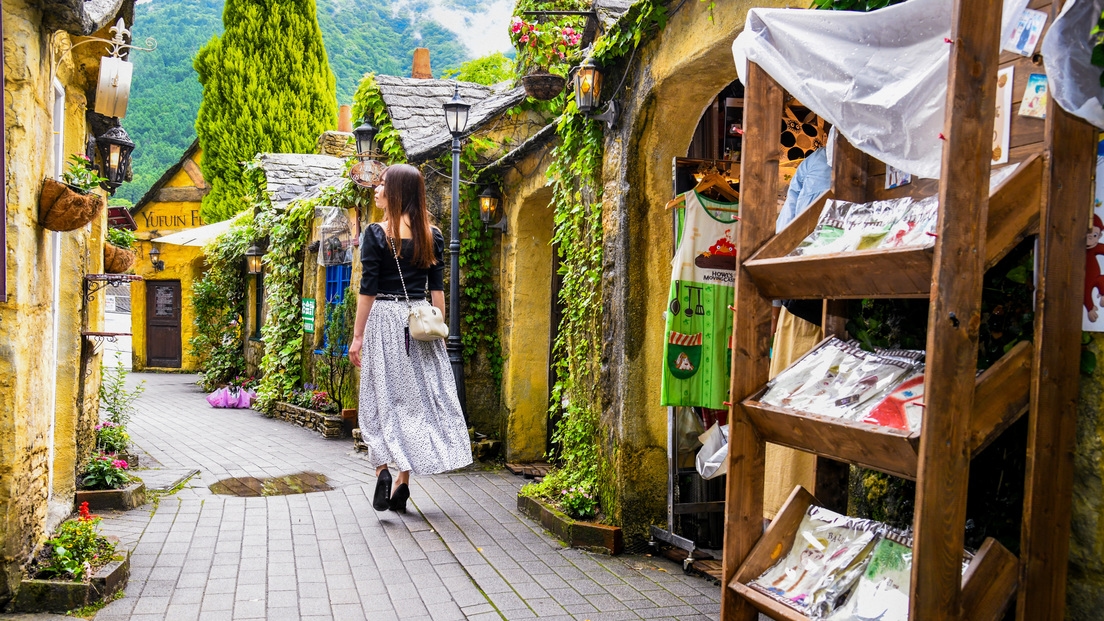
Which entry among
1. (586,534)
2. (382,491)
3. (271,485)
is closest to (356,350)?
(382,491)

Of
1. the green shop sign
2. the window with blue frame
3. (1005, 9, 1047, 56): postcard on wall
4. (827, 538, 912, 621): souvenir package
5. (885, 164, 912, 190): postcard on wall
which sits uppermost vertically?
(1005, 9, 1047, 56): postcard on wall

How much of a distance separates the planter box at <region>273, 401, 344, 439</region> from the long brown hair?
4644mm

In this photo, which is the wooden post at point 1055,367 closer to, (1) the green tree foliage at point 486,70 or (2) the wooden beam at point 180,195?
(1) the green tree foliage at point 486,70

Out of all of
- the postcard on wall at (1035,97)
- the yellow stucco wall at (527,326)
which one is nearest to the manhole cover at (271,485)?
the yellow stucco wall at (527,326)

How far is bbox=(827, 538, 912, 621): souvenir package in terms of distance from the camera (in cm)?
231

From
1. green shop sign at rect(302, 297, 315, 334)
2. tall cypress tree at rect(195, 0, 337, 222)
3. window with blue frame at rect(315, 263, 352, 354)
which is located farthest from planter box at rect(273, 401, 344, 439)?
tall cypress tree at rect(195, 0, 337, 222)

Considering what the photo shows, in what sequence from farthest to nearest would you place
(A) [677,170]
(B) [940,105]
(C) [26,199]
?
(A) [677,170]
(C) [26,199]
(B) [940,105]

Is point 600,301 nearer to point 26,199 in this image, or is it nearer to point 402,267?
point 402,267

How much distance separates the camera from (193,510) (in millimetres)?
5676

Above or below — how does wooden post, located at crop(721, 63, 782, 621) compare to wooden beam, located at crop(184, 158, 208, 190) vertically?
below

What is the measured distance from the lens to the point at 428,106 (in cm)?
994

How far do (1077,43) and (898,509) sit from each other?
1500mm

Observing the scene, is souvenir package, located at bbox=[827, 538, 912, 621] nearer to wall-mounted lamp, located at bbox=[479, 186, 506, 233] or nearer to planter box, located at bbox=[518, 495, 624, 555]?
planter box, located at bbox=[518, 495, 624, 555]

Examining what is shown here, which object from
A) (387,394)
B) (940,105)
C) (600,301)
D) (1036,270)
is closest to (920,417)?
(1036,270)
